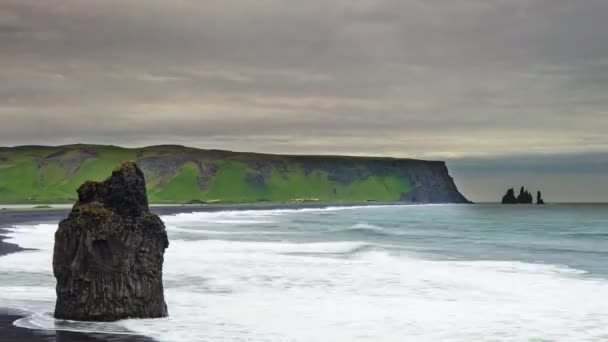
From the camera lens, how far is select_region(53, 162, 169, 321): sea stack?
17000 millimetres

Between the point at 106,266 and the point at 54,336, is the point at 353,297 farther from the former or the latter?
the point at 54,336

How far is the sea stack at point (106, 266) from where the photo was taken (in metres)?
17.0

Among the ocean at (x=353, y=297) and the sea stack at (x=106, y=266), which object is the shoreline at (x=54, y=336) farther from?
the sea stack at (x=106, y=266)

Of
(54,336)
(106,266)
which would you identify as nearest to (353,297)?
(106,266)

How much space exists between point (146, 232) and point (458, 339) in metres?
6.93

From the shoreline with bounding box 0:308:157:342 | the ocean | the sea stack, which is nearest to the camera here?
the shoreline with bounding box 0:308:157:342

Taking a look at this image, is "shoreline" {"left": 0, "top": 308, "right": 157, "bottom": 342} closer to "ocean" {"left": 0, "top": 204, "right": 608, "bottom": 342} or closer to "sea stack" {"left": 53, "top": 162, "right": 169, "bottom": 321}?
"ocean" {"left": 0, "top": 204, "right": 608, "bottom": 342}

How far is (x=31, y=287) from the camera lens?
23469 mm

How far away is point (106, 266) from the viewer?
17016 mm

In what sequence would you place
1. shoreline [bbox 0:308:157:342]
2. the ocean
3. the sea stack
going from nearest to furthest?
1. shoreline [bbox 0:308:157:342]
2. the ocean
3. the sea stack

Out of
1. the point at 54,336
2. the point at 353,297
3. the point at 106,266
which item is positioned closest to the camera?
the point at 54,336

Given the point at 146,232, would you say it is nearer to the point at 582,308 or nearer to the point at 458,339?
the point at 458,339

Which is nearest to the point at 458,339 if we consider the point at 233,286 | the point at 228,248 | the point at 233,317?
the point at 233,317

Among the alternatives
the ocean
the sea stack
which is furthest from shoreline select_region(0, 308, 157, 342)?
the sea stack
